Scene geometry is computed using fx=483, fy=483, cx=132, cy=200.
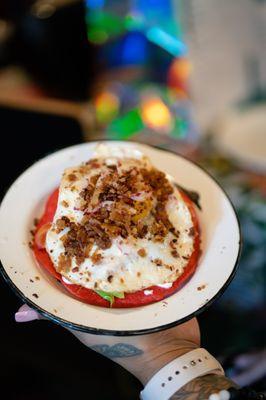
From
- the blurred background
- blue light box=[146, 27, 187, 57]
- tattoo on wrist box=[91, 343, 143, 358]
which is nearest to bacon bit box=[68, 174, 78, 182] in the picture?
tattoo on wrist box=[91, 343, 143, 358]

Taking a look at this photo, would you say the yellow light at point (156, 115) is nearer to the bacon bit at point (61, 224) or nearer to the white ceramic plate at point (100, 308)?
the white ceramic plate at point (100, 308)

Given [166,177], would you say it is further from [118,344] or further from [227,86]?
[227,86]

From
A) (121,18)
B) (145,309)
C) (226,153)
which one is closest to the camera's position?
(145,309)

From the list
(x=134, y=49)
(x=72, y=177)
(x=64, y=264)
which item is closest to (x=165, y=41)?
(x=134, y=49)

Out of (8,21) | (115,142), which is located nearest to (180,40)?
(8,21)

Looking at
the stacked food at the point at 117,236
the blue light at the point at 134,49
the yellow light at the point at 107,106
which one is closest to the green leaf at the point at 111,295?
the stacked food at the point at 117,236

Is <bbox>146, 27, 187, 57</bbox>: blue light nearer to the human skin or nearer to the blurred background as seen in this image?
the blurred background

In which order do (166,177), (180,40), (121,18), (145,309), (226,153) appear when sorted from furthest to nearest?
1. (121,18)
2. (180,40)
3. (226,153)
4. (166,177)
5. (145,309)
